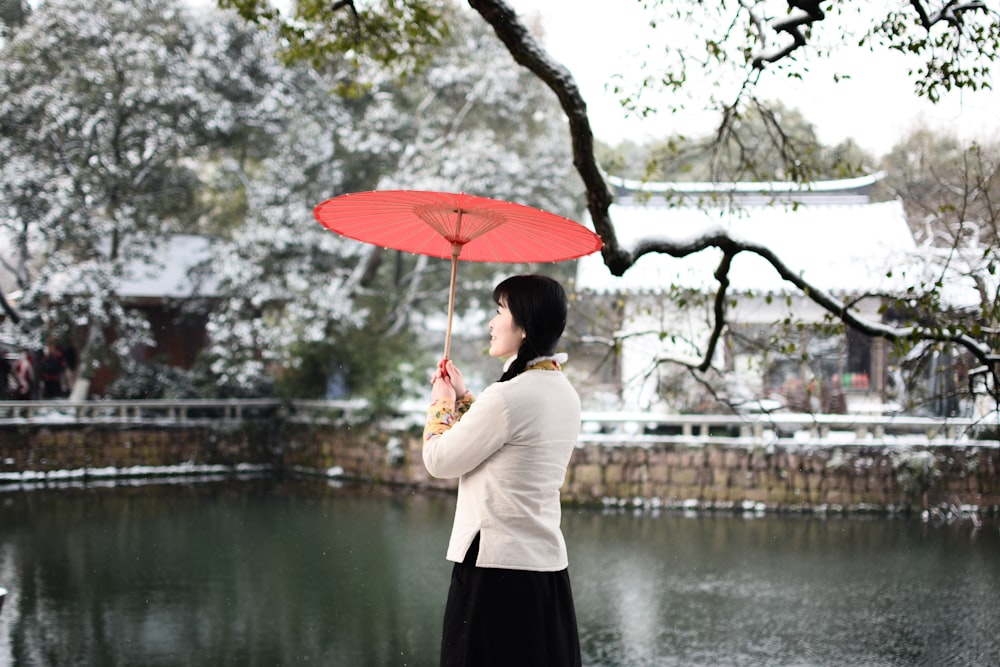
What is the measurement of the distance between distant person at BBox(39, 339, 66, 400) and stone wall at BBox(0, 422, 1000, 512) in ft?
3.98

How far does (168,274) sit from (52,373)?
2.39m

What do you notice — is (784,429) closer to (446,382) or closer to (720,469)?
Result: (720,469)

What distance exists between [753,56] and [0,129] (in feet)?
33.1

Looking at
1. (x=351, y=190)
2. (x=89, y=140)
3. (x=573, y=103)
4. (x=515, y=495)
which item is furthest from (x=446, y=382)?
(x=89, y=140)

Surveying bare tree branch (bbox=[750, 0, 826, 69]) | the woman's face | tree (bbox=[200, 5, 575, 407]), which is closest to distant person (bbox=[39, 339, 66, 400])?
tree (bbox=[200, 5, 575, 407])

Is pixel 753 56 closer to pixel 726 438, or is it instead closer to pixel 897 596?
pixel 897 596

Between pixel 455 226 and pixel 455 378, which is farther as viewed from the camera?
pixel 455 226

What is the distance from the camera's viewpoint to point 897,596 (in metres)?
5.73

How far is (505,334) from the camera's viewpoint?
1.94 meters

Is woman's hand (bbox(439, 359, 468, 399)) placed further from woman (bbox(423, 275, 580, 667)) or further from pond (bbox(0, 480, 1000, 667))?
pond (bbox(0, 480, 1000, 667))

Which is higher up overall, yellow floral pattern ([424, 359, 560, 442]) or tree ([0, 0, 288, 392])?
Result: tree ([0, 0, 288, 392])

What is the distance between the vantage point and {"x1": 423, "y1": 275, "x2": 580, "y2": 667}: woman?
1839mm

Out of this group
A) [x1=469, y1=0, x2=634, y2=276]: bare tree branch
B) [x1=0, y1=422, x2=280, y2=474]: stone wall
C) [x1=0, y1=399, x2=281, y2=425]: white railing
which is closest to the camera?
[x1=469, y1=0, x2=634, y2=276]: bare tree branch

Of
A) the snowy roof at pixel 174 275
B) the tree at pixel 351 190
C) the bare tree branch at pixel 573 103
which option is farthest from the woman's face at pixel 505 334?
the snowy roof at pixel 174 275
